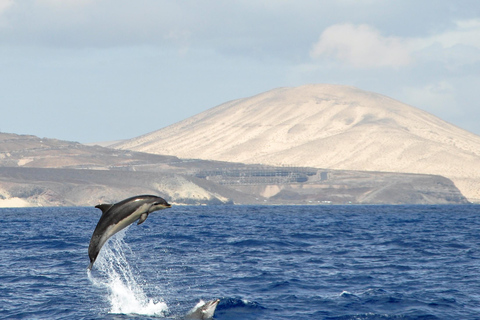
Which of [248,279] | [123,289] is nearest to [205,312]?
[123,289]

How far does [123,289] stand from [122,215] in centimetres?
1527

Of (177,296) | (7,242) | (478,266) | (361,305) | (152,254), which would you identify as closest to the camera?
(361,305)

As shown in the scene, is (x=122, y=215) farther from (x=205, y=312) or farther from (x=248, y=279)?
(x=248, y=279)

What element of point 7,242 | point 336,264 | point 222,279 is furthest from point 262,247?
point 7,242

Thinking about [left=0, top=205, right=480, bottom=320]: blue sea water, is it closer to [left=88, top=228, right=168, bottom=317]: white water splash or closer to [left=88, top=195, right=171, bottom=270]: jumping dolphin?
[left=88, top=228, right=168, bottom=317]: white water splash

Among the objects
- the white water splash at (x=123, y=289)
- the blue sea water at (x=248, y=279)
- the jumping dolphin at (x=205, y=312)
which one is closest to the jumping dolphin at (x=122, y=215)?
the white water splash at (x=123, y=289)

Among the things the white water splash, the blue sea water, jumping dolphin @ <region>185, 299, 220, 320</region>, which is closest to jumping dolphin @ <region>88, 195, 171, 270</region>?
the white water splash

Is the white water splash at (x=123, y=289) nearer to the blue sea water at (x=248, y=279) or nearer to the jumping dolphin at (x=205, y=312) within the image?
the blue sea water at (x=248, y=279)

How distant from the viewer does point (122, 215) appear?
25.3 m

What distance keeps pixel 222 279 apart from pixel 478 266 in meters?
16.8

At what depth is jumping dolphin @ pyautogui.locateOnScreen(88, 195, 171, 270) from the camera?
2503 cm

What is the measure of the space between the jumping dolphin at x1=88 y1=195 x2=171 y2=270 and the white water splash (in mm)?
2319

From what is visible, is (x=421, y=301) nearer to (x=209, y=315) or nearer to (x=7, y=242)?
(x=209, y=315)

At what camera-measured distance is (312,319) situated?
103 ft
